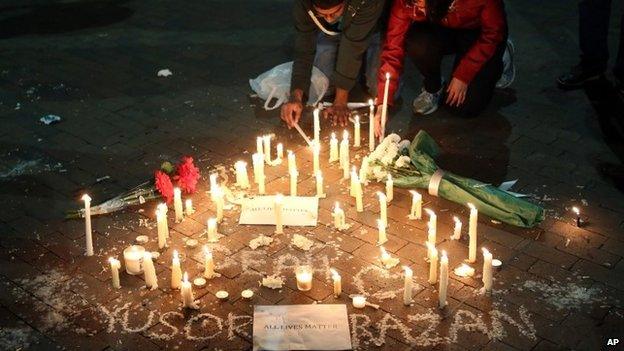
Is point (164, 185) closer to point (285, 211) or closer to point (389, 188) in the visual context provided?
point (285, 211)

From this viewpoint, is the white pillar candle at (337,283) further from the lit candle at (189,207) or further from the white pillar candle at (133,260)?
the lit candle at (189,207)

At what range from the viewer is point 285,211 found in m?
5.48

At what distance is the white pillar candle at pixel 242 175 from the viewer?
5.76 m

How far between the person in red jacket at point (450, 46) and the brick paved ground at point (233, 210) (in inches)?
11.6

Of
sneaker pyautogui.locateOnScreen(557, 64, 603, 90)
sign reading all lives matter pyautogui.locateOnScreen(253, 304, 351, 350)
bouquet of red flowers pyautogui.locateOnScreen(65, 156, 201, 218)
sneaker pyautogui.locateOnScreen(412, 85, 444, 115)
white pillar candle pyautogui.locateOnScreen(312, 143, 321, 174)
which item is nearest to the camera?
sign reading all lives matter pyautogui.locateOnScreen(253, 304, 351, 350)

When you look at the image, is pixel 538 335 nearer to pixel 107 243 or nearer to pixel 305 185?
pixel 305 185

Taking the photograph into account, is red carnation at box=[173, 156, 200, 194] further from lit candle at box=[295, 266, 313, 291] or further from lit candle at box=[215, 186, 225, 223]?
lit candle at box=[295, 266, 313, 291]

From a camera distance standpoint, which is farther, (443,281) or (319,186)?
(319,186)

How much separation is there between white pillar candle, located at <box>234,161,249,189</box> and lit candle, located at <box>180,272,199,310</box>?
1.48 meters

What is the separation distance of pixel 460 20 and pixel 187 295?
3576 mm

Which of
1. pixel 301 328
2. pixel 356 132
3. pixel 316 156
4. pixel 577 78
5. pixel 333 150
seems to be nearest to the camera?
pixel 301 328

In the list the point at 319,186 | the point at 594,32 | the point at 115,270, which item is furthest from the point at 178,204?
the point at 594,32

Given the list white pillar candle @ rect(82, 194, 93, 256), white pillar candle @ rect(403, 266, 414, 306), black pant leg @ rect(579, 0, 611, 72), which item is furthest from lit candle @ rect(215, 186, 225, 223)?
black pant leg @ rect(579, 0, 611, 72)

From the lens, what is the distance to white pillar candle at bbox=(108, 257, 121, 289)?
4.56 metres
